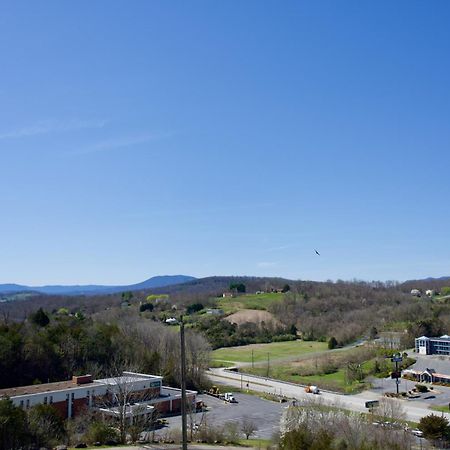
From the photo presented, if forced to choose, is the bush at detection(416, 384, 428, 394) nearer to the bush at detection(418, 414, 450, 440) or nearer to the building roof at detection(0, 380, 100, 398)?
the bush at detection(418, 414, 450, 440)

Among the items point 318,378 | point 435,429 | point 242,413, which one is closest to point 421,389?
point 318,378

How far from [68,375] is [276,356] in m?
35.2

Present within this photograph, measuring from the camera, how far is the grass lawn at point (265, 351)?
250 feet

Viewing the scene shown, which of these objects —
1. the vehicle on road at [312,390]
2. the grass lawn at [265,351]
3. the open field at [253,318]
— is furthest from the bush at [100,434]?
the open field at [253,318]

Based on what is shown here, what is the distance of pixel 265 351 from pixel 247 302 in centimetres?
3622

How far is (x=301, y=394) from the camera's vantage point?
166 feet

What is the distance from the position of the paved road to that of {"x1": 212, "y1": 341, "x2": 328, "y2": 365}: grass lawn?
999cm

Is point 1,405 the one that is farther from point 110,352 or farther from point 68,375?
point 110,352

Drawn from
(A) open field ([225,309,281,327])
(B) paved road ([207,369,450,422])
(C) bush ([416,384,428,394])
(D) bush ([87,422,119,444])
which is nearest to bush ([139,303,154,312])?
(A) open field ([225,309,281,327])

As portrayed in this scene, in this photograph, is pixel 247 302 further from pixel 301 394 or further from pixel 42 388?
pixel 42 388

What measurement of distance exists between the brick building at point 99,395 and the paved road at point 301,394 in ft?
39.9

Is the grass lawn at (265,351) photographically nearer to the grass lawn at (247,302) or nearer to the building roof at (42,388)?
the grass lawn at (247,302)

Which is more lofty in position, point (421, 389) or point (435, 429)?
point (435, 429)

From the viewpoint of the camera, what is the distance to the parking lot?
3716 centimetres
